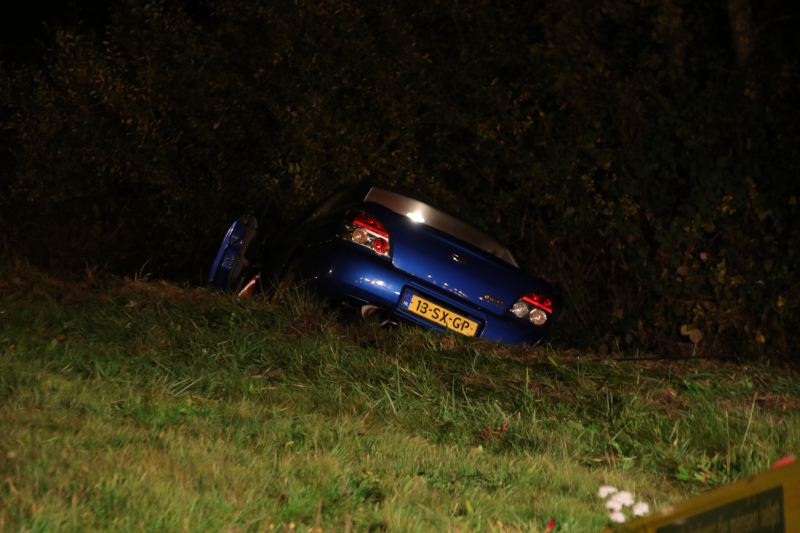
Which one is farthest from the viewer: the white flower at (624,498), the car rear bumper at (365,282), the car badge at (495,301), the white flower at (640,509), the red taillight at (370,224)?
the car badge at (495,301)

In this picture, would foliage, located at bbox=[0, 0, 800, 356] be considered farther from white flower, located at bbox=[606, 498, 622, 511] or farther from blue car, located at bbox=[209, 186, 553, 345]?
white flower, located at bbox=[606, 498, 622, 511]

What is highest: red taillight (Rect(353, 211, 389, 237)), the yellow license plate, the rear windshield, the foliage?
the foliage

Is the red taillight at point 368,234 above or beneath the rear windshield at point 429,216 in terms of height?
beneath

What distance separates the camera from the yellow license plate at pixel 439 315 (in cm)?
555

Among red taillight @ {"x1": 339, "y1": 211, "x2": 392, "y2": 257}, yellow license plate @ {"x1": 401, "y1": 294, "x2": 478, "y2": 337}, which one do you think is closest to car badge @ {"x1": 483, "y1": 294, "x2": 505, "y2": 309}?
yellow license plate @ {"x1": 401, "y1": 294, "x2": 478, "y2": 337}

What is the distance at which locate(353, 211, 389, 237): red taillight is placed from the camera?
219 inches

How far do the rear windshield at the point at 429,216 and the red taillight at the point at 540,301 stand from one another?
33.4 inches

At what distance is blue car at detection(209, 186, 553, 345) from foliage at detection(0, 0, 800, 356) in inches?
103

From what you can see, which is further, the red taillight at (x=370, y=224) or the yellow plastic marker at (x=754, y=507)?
the red taillight at (x=370, y=224)

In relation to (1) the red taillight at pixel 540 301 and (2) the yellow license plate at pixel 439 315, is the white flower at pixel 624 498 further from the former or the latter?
(1) the red taillight at pixel 540 301

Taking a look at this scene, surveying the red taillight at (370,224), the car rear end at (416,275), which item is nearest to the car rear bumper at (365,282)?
the car rear end at (416,275)

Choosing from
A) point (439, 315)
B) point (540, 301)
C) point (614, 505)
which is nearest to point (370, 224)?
point (439, 315)

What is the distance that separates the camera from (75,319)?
5133 millimetres

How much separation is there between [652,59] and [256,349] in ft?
19.1
